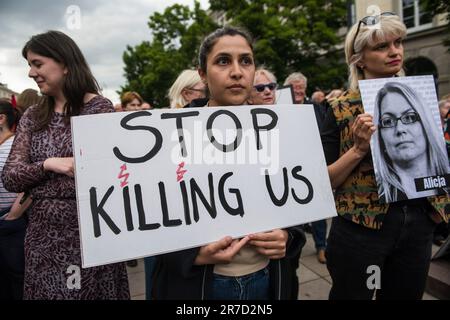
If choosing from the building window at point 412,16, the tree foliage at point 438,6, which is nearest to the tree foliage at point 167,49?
the building window at point 412,16

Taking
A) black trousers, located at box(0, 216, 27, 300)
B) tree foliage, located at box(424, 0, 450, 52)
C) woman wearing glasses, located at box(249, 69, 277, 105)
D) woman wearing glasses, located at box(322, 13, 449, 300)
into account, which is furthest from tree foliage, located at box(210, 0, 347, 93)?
black trousers, located at box(0, 216, 27, 300)

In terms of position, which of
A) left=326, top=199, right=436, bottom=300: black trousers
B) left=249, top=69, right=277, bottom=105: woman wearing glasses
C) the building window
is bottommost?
left=326, top=199, right=436, bottom=300: black trousers

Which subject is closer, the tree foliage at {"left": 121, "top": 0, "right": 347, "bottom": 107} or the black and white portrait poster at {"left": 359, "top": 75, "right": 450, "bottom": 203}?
the black and white portrait poster at {"left": 359, "top": 75, "right": 450, "bottom": 203}

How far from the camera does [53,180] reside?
1540 mm

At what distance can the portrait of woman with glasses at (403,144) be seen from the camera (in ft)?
5.08

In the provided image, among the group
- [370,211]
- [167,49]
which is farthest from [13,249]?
[167,49]

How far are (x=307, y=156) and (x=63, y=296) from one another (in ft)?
4.23

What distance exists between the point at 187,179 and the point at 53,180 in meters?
0.74

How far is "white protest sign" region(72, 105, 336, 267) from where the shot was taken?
116 centimetres

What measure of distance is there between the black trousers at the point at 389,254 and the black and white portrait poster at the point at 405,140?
123 mm

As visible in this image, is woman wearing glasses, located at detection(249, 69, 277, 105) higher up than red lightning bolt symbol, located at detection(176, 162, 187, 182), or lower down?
higher up

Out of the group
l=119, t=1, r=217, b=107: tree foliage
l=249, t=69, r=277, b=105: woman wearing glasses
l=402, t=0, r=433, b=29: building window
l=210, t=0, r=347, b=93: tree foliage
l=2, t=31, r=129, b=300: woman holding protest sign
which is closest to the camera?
l=2, t=31, r=129, b=300: woman holding protest sign

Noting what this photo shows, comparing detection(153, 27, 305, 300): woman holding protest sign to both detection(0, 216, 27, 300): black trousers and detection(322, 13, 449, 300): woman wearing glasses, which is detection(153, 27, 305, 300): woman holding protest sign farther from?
detection(0, 216, 27, 300): black trousers

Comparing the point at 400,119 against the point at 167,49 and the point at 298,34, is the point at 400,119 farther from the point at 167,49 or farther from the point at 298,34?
the point at 167,49
